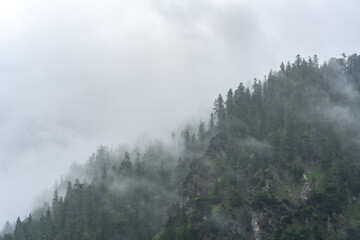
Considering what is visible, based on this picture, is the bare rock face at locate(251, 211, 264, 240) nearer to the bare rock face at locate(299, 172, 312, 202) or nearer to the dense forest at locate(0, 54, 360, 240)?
the dense forest at locate(0, 54, 360, 240)

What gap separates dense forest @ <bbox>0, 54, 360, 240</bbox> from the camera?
105875 mm

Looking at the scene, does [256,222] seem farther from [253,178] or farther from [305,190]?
[305,190]

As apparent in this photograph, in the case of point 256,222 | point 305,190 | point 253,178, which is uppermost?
point 253,178

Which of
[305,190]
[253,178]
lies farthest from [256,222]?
[305,190]

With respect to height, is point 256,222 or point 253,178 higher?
point 253,178

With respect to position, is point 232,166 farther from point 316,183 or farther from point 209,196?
point 316,183

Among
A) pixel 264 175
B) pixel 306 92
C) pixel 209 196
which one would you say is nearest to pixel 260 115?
pixel 306 92

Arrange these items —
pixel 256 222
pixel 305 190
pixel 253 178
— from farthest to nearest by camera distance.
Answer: pixel 253 178 < pixel 305 190 < pixel 256 222

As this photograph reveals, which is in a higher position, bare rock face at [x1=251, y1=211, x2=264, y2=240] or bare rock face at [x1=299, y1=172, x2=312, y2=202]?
bare rock face at [x1=299, y1=172, x2=312, y2=202]

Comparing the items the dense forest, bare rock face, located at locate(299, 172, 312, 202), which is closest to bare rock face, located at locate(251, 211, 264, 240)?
the dense forest

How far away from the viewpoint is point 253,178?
4700 inches

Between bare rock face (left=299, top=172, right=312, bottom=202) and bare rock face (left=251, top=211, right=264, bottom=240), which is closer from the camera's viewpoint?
bare rock face (left=251, top=211, right=264, bottom=240)

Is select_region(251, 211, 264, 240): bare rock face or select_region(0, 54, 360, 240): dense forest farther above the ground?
select_region(0, 54, 360, 240): dense forest

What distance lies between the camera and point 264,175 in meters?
118
